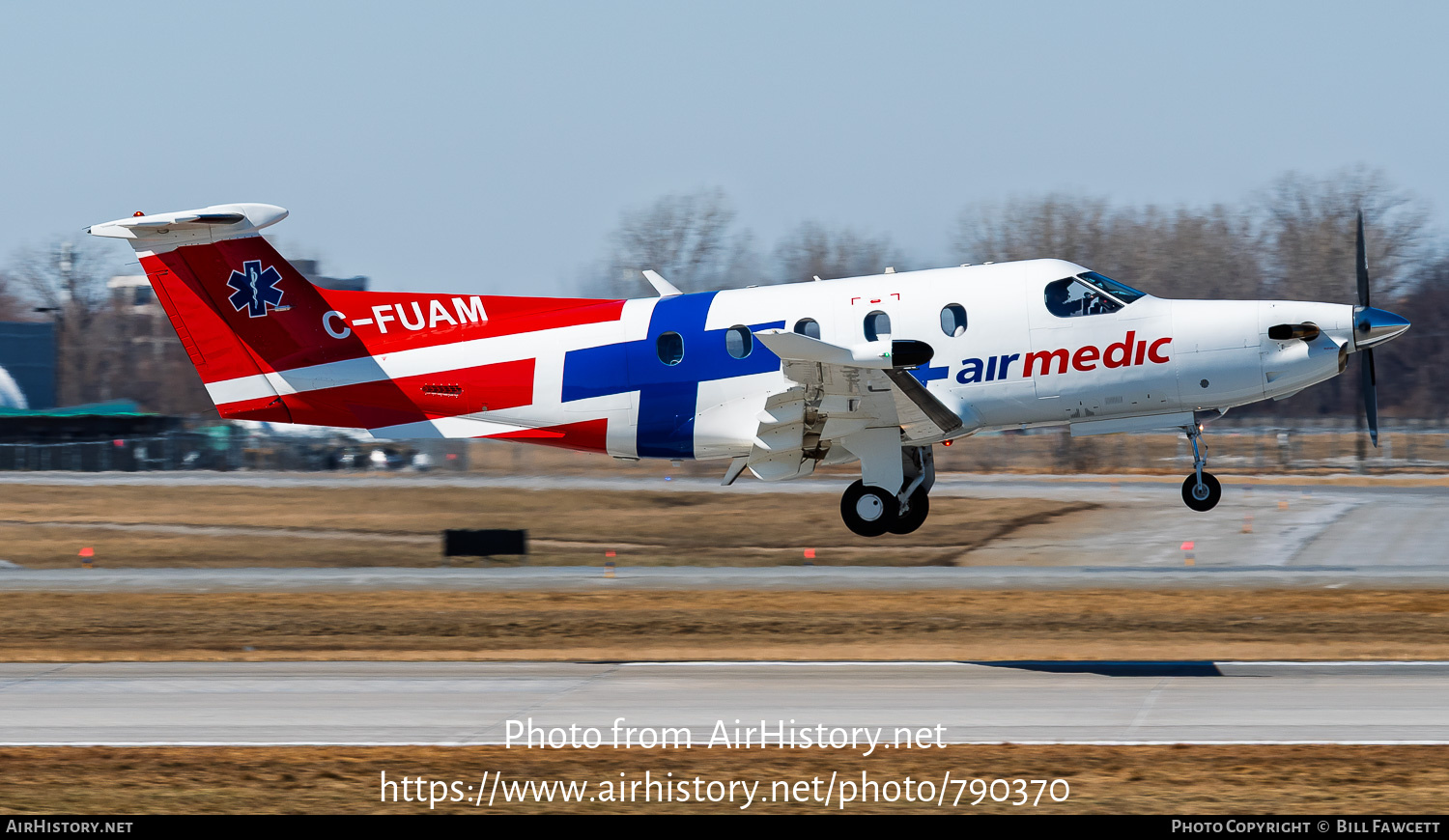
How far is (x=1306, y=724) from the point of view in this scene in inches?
587

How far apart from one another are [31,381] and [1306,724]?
71.8m

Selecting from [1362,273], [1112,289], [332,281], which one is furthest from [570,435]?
[332,281]

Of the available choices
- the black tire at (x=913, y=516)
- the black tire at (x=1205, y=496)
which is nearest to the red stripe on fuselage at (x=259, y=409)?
the black tire at (x=913, y=516)

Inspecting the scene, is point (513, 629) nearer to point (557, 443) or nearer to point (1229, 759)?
point (557, 443)

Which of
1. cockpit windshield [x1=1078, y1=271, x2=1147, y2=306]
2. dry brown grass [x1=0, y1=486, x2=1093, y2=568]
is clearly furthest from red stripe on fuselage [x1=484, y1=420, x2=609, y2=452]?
dry brown grass [x1=0, y1=486, x2=1093, y2=568]

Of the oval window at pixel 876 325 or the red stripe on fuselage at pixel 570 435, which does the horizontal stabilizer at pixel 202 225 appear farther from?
the oval window at pixel 876 325

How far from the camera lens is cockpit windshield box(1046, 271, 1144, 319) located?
2000 centimetres

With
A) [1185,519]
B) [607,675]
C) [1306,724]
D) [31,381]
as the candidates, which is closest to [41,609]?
[607,675]

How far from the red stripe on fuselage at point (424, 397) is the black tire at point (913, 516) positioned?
5.77 m

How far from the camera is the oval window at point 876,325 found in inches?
771

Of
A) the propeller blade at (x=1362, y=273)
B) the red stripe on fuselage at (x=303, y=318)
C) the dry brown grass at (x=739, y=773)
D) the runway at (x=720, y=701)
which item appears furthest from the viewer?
the red stripe on fuselage at (x=303, y=318)

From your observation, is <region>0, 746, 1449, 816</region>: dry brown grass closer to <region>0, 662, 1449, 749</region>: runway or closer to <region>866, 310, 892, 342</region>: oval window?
<region>0, 662, 1449, 749</region>: runway

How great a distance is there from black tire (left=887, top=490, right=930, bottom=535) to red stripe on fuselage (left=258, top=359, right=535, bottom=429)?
18.9ft
